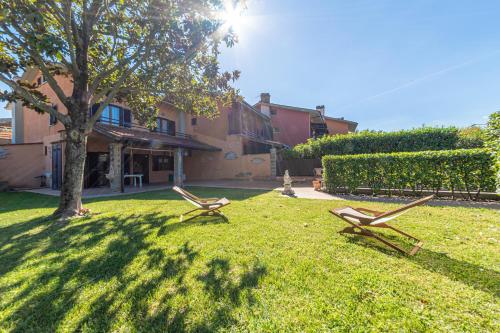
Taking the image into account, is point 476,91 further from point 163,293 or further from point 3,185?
point 3,185

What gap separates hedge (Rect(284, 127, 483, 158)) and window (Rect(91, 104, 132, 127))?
14.2 m

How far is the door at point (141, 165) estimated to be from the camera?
55.6 ft

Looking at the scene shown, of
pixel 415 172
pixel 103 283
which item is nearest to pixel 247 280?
pixel 103 283

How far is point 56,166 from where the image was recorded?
1352 centimetres

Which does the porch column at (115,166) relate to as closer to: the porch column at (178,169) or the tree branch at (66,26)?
the porch column at (178,169)

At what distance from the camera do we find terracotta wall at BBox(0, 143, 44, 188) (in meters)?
14.3

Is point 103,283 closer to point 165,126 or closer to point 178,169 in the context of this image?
point 178,169

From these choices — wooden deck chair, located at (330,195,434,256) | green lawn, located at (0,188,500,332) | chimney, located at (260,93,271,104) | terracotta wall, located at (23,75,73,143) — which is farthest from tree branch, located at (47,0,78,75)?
chimney, located at (260,93,271,104)

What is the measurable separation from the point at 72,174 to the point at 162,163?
1343cm

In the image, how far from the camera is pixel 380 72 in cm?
1557

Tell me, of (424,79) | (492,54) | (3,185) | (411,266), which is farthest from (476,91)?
(3,185)

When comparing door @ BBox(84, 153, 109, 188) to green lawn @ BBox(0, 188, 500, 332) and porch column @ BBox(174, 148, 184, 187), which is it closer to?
porch column @ BBox(174, 148, 184, 187)

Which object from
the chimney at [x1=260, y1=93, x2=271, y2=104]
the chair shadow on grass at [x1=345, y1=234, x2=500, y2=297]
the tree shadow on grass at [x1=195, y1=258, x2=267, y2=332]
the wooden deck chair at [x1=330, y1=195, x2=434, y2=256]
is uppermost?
the chimney at [x1=260, y1=93, x2=271, y2=104]

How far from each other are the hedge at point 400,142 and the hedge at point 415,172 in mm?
5715
